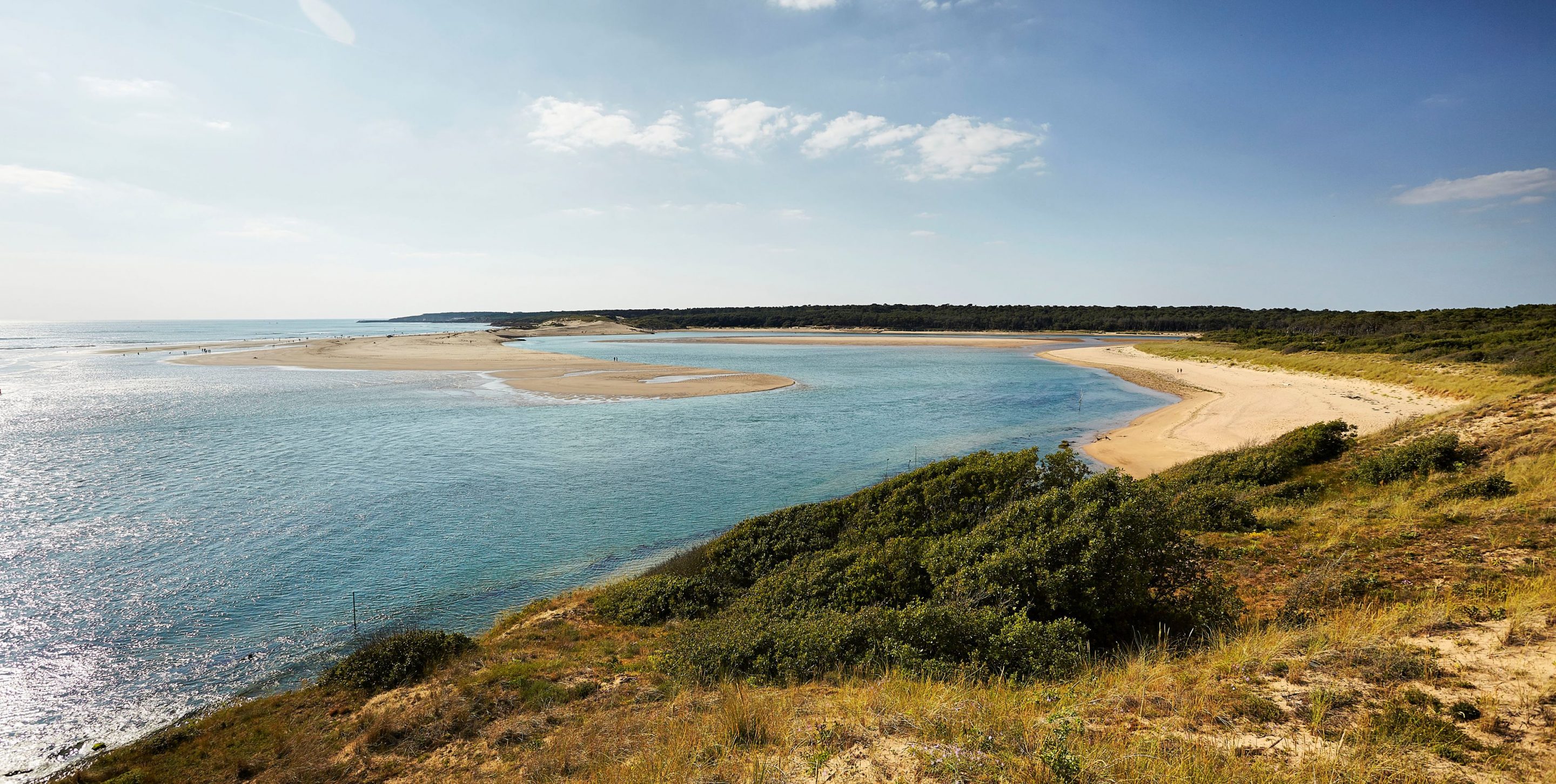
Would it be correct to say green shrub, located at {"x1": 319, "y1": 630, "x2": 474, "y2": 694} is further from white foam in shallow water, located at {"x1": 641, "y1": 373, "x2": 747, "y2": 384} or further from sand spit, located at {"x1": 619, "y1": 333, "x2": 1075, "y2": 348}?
sand spit, located at {"x1": 619, "y1": 333, "x2": 1075, "y2": 348}

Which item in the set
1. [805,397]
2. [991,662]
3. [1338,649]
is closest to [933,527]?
[991,662]

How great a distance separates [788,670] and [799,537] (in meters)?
5.02

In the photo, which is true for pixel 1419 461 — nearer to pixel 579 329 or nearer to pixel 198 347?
pixel 198 347

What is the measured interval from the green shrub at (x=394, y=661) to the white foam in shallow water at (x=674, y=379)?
3821cm

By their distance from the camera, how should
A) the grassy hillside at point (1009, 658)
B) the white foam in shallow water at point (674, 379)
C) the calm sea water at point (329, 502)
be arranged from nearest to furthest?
the grassy hillside at point (1009, 658) < the calm sea water at point (329, 502) < the white foam in shallow water at point (674, 379)

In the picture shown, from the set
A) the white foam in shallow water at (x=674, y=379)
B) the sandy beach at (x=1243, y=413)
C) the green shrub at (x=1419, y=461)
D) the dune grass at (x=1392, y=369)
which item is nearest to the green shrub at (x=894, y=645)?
the green shrub at (x=1419, y=461)

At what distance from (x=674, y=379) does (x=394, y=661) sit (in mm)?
42281

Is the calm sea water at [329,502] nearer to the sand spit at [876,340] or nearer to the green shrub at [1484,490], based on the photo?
the green shrub at [1484,490]

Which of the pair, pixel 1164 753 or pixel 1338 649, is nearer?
pixel 1164 753

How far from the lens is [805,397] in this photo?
42.0 meters

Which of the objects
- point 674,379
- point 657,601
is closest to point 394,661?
point 657,601

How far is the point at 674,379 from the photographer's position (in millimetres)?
51344

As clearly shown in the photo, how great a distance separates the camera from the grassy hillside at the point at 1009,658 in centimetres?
480

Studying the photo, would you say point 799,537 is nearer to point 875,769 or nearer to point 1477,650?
point 875,769
